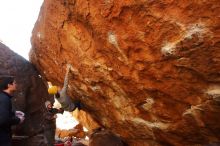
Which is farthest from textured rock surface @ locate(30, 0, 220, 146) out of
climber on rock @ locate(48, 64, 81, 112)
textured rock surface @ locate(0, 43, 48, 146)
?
textured rock surface @ locate(0, 43, 48, 146)

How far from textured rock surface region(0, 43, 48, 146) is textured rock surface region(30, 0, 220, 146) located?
3.14ft

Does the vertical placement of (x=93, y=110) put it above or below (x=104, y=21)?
below

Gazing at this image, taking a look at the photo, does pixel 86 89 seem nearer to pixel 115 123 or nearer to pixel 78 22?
pixel 115 123

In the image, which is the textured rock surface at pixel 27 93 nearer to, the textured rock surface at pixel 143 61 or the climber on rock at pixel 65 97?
the textured rock surface at pixel 143 61

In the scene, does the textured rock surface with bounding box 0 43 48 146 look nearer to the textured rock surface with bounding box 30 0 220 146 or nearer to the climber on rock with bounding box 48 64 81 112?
the textured rock surface with bounding box 30 0 220 146

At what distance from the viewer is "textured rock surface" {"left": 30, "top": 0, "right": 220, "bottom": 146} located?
4438 mm

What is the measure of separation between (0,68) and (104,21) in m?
3.37

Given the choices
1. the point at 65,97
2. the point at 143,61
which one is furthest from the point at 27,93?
the point at 143,61

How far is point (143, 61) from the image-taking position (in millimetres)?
5148

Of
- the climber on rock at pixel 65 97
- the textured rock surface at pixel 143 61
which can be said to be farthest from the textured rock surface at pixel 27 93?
the climber on rock at pixel 65 97

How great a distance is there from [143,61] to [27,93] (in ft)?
12.4

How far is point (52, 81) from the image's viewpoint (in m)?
7.93

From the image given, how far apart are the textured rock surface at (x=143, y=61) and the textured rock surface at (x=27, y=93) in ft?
3.14

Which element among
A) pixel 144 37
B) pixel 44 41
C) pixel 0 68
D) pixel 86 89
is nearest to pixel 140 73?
pixel 144 37
